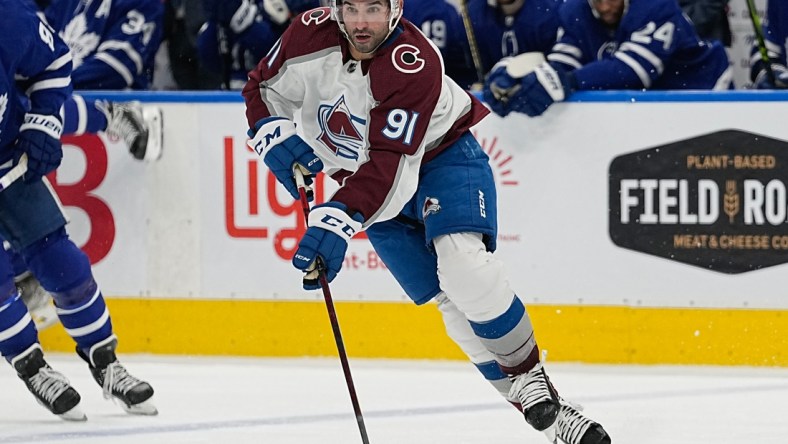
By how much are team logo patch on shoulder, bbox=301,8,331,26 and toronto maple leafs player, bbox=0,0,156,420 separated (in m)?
0.87

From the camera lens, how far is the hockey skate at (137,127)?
185 inches

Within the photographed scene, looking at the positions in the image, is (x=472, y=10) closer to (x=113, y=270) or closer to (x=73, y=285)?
(x=113, y=270)

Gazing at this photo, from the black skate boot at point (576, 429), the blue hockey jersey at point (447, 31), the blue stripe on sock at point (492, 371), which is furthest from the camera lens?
the blue hockey jersey at point (447, 31)

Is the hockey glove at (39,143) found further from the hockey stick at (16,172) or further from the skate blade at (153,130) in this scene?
the skate blade at (153,130)

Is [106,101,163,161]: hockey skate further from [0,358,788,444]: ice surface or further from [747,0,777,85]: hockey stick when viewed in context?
[747,0,777,85]: hockey stick

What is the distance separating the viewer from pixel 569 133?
4.55 m

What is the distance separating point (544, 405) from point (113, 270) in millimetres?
2057

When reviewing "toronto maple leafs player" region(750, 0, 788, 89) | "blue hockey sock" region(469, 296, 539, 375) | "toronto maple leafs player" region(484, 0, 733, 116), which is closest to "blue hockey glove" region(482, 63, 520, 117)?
"toronto maple leafs player" region(484, 0, 733, 116)

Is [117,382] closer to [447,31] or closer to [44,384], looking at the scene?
[44,384]

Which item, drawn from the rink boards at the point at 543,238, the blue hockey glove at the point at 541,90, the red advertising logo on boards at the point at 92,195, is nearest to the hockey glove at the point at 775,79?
the rink boards at the point at 543,238

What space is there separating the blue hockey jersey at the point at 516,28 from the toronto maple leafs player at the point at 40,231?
162 cm

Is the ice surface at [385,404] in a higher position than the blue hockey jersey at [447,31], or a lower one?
lower

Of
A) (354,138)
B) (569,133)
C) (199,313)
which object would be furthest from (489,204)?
(199,313)

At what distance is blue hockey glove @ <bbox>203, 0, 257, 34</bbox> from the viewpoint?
5316mm
